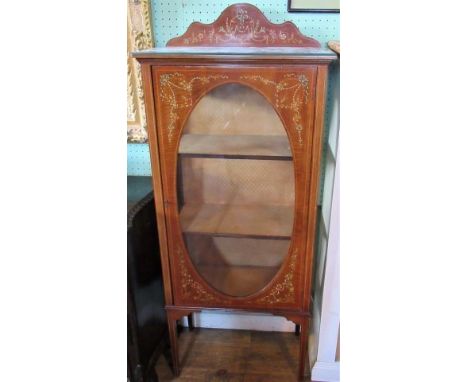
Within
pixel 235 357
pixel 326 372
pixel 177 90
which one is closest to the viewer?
pixel 177 90

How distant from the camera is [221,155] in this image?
1183 millimetres

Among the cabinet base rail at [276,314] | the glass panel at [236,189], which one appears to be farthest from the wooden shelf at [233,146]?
the cabinet base rail at [276,314]

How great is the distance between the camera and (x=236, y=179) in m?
1.23

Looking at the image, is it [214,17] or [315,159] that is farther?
[214,17]

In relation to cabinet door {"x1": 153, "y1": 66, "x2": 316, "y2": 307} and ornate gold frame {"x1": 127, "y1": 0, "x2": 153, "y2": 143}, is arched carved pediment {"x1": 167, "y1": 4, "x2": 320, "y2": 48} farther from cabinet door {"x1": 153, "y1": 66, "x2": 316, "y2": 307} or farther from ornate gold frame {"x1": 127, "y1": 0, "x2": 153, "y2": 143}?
cabinet door {"x1": 153, "y1": 66, "x2": 316, "y2": 307}

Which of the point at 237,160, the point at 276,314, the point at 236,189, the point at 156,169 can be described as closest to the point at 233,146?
the point at 237,160

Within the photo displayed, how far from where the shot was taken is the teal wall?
125 cm

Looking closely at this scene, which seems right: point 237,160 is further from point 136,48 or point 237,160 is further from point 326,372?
point 326,372

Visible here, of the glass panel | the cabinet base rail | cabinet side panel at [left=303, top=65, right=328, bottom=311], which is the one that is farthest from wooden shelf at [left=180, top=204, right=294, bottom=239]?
the cabinet base rail

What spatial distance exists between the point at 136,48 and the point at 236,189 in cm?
67

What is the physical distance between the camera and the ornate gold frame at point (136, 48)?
1.26 metres
